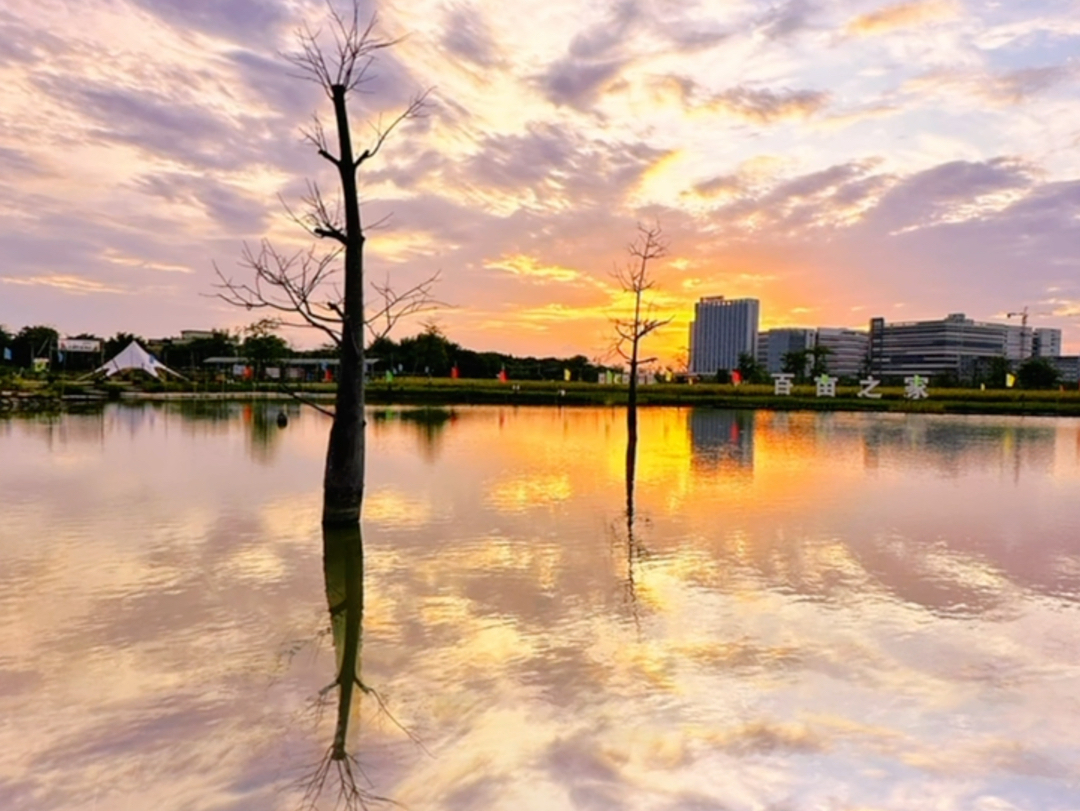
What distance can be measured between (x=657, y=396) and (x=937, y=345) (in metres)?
92.2

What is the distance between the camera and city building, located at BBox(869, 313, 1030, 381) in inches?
4373

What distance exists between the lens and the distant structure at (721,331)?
125931mm

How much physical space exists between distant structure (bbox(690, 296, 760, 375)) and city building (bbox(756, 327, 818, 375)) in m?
5.73

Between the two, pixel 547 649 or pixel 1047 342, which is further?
pixel 1047 342

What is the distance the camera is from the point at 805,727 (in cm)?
350

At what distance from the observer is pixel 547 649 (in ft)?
14.3

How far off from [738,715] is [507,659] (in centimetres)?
128

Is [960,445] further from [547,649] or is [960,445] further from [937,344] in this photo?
[937,344]

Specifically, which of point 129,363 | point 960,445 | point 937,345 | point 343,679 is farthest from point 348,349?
point 937,345

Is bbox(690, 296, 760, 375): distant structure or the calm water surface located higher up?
bbox(690, 296, 760, 375): distant structure

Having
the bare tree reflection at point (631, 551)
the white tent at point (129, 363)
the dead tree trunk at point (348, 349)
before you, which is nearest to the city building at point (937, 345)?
the white tent at point (129, 363)

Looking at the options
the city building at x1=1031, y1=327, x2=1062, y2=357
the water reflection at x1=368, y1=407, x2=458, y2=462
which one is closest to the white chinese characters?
the water reflection at x1=368, y1=407, x2=458, y2=462

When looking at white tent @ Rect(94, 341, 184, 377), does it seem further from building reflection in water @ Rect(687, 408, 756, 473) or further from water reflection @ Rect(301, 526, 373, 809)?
water reflection @ Rect(301, 526, 373, 809)

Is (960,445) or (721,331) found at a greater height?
(721,331)
